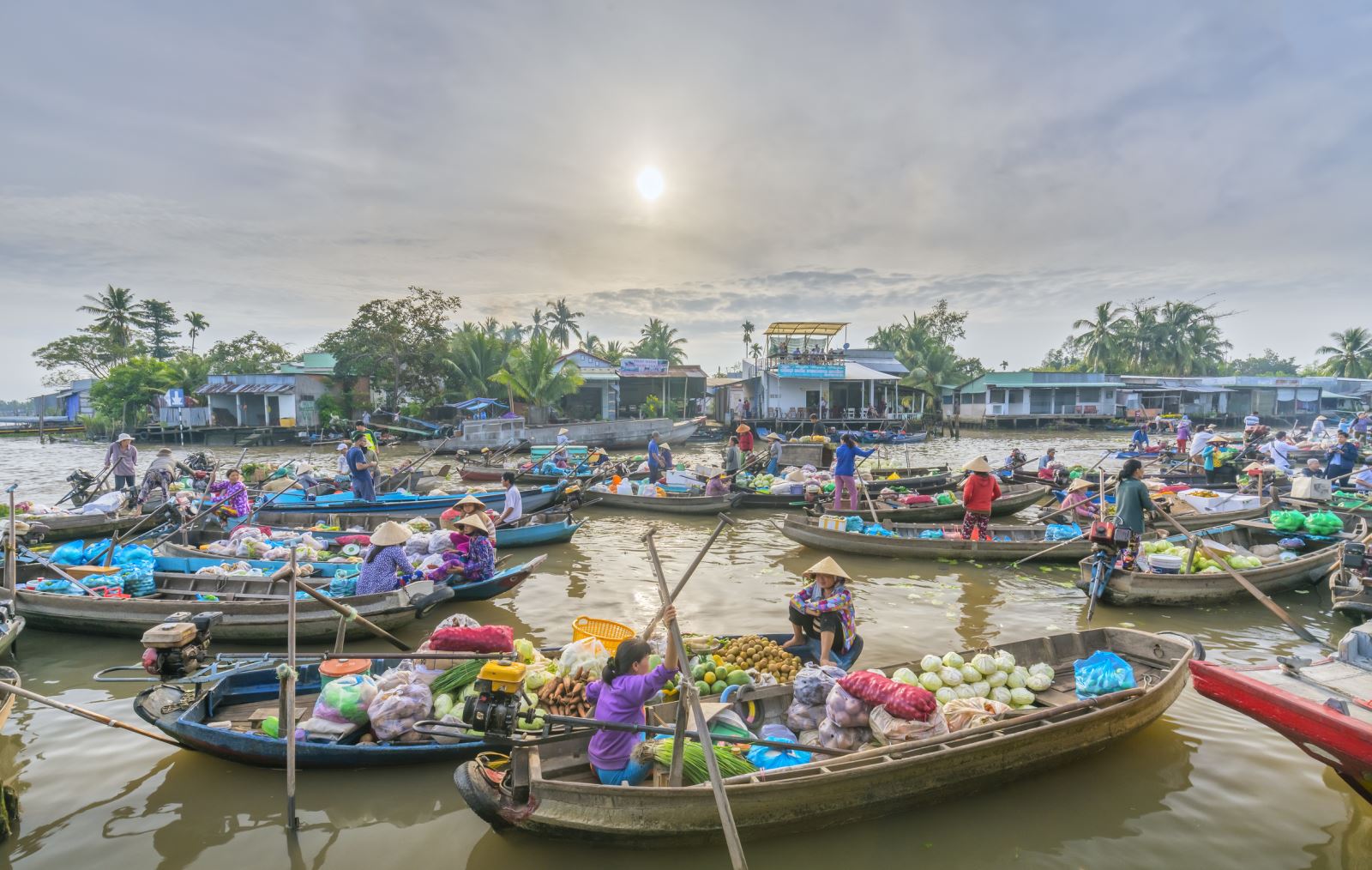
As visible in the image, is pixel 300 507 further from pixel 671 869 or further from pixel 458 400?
pixel 458 400

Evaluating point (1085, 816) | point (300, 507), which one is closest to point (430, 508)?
point (300, 507)

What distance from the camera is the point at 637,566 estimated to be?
11.5 metres

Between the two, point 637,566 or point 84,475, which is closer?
point 637,566

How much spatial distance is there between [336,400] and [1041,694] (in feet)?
132

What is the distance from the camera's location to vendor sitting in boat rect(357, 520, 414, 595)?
7781 mm

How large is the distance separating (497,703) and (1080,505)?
38.7 ft

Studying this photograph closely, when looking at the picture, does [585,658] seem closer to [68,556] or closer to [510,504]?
[510,504]

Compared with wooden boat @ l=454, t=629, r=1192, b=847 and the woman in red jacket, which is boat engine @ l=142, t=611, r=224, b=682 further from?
the woman in red jacket

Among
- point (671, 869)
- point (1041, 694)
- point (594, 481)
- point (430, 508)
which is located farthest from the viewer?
point (594, 481)

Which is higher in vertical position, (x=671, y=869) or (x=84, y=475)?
(x=84, y=475)

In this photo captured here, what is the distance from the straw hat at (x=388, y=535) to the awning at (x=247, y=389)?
111 feet

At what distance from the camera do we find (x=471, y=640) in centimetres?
560

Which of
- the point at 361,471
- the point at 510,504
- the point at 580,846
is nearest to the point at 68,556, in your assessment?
the point at 361,471

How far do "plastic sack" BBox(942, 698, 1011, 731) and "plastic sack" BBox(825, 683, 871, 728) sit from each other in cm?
61
